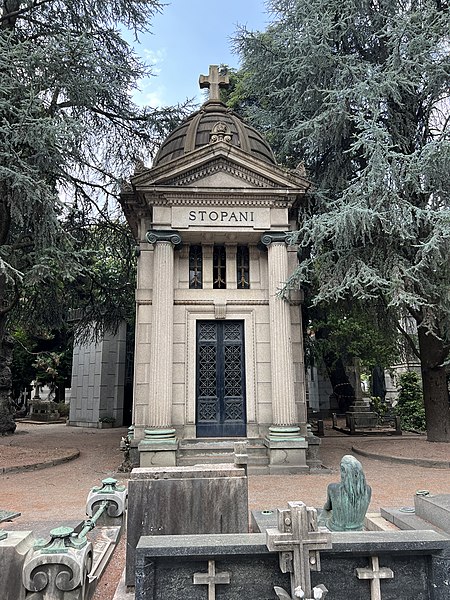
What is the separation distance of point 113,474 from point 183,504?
6975 millimetres

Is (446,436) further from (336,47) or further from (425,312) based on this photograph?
(336,47)

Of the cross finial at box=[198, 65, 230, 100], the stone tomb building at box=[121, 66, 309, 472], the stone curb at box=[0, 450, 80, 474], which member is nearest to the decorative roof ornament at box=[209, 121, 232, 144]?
the stone tomb building at box=[121, 66, 309, 472]

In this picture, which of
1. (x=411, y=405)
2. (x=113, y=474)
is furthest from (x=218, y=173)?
(x=411, y=405)

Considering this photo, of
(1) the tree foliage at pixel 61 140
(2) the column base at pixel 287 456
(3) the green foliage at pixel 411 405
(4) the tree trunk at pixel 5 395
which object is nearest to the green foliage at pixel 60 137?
(1) the tree foliage at pixel 61 140

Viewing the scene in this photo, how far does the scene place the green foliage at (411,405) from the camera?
21172 millimetres

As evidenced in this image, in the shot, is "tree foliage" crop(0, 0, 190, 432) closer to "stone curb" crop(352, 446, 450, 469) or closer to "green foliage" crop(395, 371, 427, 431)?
"stone curb" crop(352, 446, 450, 469)

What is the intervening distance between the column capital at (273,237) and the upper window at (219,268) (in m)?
1.31

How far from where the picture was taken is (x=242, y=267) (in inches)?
490

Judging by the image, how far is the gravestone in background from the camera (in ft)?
13.3

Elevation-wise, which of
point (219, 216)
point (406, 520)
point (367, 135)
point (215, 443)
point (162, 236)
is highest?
point (367, 135)

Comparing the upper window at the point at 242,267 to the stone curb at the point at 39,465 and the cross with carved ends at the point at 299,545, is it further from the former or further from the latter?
the cross with carved ends at the point at 299,545

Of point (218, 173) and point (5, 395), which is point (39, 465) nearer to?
point (218, 173)

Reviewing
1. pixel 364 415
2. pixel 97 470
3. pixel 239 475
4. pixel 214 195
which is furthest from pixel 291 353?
pixel 364 415

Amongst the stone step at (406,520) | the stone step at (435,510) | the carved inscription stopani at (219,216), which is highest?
the carved inscription stopani at (219,216)
